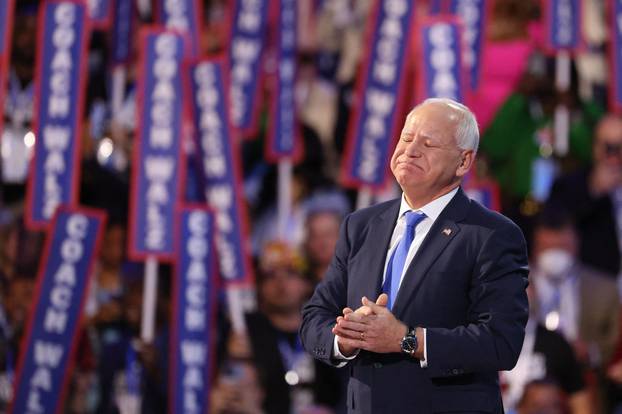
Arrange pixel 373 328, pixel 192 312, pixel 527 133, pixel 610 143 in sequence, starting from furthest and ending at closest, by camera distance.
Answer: pixel 527 133 < pixel 610 143 < pixel 192 312 < pixel 373 328

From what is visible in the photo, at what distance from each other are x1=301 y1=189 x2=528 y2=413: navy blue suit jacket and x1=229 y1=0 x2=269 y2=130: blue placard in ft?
14.9

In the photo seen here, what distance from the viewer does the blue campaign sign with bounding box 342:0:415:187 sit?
6473 millimetres

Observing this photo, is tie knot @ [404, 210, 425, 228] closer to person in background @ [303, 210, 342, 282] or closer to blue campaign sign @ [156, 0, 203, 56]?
person in background @ [303, 210, 342, 282]

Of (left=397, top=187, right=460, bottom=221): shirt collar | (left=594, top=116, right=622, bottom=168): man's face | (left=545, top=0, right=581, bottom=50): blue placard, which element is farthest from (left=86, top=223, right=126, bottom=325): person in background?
(left=397, top=187, right=460, bottom=221): shirt collar

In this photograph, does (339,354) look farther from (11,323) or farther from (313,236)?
(313,236)

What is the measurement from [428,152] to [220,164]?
362 cm

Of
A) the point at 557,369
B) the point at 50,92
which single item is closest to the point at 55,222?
the point at 50,92

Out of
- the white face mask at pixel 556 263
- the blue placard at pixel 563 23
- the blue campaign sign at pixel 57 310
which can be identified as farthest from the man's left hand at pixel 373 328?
the blue placard at pixel 563 23

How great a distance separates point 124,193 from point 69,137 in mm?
814

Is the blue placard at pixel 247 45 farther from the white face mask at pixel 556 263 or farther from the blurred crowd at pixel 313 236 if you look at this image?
the white face mask at pixel 556 263

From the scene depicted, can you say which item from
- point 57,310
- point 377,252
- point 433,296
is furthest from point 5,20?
point 433,296

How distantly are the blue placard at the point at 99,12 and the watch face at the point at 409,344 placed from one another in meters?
4.85

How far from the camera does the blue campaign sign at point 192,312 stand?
5734 millimetres

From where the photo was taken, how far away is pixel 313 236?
6555mm
